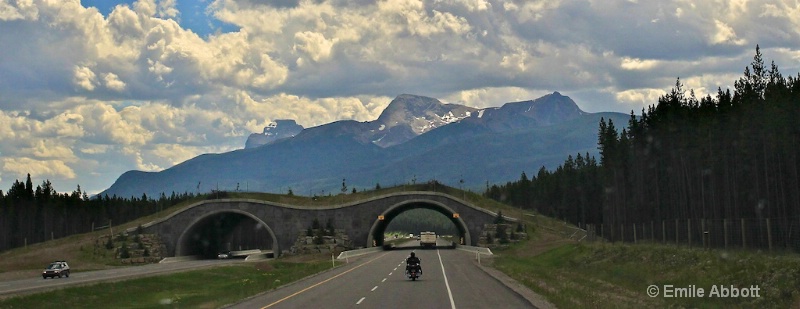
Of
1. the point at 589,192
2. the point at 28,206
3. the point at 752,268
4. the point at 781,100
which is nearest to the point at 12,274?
the point at 752,268

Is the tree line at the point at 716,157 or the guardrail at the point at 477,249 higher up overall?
the tree line at the point at 716,157

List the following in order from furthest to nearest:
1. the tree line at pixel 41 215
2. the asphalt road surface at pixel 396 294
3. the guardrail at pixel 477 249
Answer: the tree line at pixel 41 215
the guardrail at pixel 477 249
the asphalt road surface at pixel 396 294

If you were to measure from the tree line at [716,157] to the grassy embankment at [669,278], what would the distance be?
15.8 m

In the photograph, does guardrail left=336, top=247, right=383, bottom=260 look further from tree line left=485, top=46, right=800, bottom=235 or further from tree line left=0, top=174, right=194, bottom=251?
tree line left=0, top=174, right=194, bottom=251

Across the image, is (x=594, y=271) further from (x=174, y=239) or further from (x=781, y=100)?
(x=174, y=239)

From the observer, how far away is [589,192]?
153125 millimetres

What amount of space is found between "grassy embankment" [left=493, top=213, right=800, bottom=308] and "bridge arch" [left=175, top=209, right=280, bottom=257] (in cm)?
7219

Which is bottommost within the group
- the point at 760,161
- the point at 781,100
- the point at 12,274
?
the point at 12,274

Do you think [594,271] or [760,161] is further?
[760,161]

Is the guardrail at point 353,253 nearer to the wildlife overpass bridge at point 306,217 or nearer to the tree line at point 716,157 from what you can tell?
the wildlife overpass bridge at point 306,217

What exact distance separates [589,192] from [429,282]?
110518 mm

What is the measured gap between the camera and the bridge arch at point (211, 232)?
123 meters

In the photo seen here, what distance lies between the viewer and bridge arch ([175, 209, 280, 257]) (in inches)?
4828

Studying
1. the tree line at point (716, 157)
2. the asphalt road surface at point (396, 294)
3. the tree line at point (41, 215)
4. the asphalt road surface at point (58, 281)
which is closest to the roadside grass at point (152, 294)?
the asphalt road surface at point (396, 294)
